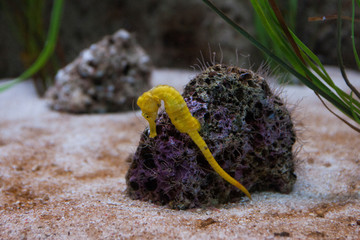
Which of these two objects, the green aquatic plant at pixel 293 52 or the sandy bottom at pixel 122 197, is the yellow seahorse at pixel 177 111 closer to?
the sandy bottom at pixel 122 197

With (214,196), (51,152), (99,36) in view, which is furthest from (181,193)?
(99,36)

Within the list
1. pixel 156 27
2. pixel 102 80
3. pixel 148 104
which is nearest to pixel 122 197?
pixel 148 104

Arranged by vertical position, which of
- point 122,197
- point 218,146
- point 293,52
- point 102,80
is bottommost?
point 122,197

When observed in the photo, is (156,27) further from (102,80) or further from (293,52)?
(293,52)

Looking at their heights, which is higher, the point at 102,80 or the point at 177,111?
the point at 102,80

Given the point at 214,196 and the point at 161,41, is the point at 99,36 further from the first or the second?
the point at 214,196

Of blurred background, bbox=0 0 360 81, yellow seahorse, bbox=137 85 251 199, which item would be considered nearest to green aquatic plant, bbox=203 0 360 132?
yellow seahorse, bbox=137 85 251 199
